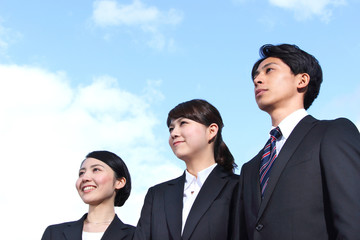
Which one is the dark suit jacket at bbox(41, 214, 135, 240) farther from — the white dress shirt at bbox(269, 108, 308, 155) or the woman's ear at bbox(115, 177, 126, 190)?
the white dress shirt at bbox(269, 108, 308, 155)

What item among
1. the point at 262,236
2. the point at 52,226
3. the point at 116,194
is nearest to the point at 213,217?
the point at 262,236

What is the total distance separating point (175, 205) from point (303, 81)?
187cm

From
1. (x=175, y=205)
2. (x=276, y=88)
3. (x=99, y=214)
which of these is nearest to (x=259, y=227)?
(x=276, y=88)

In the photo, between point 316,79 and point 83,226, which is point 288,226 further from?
point 83,226

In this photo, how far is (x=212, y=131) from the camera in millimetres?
5281

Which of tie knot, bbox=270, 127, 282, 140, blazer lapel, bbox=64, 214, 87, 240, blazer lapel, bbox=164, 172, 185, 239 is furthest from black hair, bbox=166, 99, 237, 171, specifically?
blazer lapel, bbox=64, 214, 87, 240

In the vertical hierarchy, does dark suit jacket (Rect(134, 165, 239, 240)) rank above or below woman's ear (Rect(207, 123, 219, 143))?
below

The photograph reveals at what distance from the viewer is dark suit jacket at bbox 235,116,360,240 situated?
3.19 m

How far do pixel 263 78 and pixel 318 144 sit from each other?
3.04 ft

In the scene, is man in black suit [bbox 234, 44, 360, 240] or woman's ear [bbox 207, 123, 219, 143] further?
woman's ear [bbox 207, 123, 219, 143]

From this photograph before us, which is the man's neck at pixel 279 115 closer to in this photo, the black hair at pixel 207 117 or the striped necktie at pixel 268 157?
the striped necktie at pixel 268 157

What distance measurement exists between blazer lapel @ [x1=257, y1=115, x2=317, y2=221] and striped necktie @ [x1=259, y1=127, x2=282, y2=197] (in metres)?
0.14

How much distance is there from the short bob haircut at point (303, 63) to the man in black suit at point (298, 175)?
0.08 metres

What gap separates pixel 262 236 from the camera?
11.3 feet
